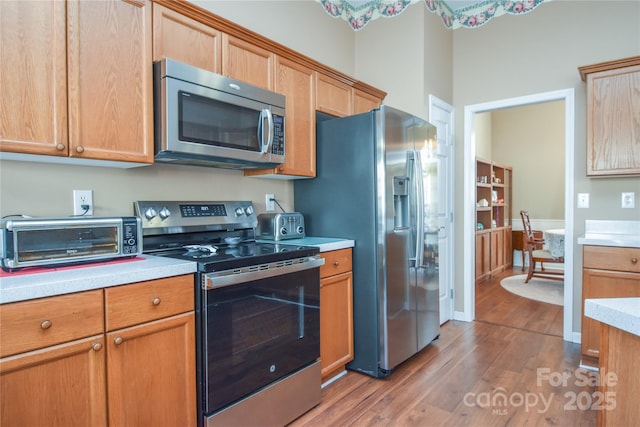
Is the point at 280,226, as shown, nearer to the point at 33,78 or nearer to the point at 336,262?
the point at 336,262

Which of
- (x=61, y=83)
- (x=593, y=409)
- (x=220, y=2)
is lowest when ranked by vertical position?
(x=593, y=409)

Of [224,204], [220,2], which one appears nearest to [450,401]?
[224,204]

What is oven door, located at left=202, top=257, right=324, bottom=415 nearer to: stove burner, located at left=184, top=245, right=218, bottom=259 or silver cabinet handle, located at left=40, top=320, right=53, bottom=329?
stove burner, located at left=184, top=245, right=218, bottom=259

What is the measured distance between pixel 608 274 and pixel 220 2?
3057 mm

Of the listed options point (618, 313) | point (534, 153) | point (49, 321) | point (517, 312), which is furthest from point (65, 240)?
point (534, 153)

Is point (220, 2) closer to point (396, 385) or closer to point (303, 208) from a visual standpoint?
point (303, 208)

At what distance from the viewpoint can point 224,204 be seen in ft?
7.54

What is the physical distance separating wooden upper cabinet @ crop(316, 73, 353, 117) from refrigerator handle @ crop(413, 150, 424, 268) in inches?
27.0

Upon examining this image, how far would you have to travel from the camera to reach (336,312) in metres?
2.32

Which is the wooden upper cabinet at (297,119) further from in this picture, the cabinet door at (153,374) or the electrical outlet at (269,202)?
the cabinet door at (153,374)

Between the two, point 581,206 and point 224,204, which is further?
point 581,206

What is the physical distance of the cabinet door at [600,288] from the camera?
7.70ft

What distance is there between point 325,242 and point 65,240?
1337 millimetres

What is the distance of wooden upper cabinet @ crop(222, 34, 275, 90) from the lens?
204cm
